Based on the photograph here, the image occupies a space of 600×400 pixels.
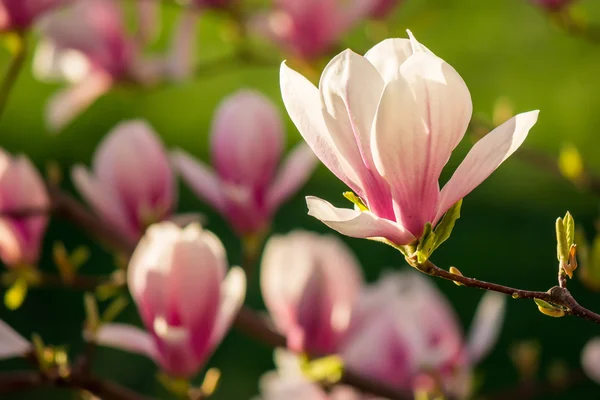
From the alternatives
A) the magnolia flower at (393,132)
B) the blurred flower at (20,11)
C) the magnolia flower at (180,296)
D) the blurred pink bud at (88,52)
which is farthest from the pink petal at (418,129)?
the blurred pink bud at (88,52)

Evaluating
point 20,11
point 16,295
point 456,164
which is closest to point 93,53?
point 20,11

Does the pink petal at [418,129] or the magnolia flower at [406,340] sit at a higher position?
the pink petal at [418,129]

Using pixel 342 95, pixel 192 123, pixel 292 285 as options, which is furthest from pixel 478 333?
pixel 192 123

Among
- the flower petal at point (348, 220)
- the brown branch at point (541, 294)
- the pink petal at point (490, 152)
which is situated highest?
the pink petal at point (490, 152)

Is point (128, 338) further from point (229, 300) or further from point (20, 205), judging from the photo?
point (20, 205)

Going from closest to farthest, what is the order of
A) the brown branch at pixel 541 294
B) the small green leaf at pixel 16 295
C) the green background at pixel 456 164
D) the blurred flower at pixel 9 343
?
the brown branch at pixel 541 294 < the blurred flower at pixel 9 343 < the small green leaf at pixel 16 295 < the green background at pixel 456 164

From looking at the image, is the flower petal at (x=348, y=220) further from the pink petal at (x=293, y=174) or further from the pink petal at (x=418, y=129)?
the pink petal at (x=293, y=174)

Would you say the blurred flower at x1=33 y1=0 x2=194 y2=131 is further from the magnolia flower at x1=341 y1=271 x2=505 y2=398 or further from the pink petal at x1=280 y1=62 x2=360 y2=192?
the pink petal at x1=280 y1=62 x2=360 y2=192
